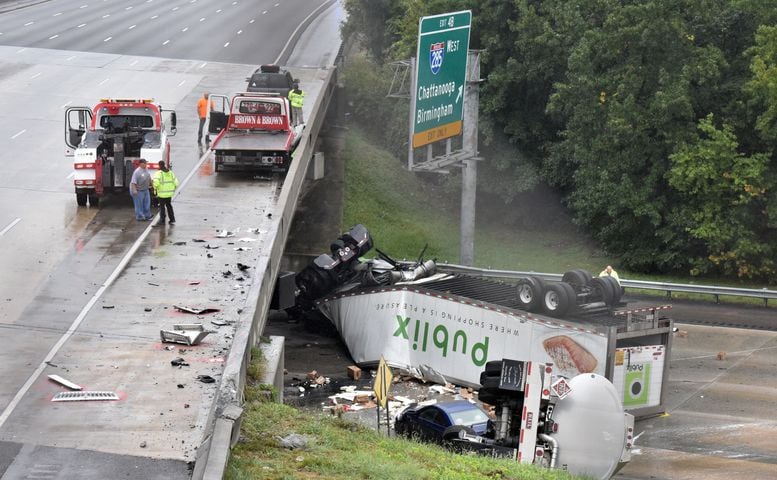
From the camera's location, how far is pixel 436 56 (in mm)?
32375

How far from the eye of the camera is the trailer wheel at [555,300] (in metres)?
22.6

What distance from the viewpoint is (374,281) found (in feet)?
90.4

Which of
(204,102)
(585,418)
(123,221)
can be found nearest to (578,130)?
(204,102)

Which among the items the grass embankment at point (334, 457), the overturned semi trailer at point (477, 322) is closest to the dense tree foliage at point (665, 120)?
the overturned semi trailer at point (477, 322)

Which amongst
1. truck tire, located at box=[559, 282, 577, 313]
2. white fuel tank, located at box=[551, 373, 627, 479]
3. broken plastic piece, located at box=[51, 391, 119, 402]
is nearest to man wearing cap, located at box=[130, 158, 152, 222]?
truck tire, located at box=[559, 282, 577, 313]

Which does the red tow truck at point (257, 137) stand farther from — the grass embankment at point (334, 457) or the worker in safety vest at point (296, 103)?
the grass embankment at point (334, 457)

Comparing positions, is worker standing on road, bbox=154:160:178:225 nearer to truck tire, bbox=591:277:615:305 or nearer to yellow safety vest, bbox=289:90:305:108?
truck tire, bbox=591:277:615:305

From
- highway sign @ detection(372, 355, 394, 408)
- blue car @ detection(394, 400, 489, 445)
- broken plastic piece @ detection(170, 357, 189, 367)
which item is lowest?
blue car @ detection(394, 400, 489, 445)

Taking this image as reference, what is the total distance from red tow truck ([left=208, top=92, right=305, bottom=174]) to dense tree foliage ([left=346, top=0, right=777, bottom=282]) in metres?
13.2

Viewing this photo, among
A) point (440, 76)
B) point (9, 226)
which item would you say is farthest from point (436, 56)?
point (9, 226)

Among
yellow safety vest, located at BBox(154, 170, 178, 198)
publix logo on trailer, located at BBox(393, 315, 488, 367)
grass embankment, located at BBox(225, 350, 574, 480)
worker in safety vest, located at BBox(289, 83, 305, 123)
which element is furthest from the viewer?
worker in safety vest, located at BBox(289, 83, 305, 123)

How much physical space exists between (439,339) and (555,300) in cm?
320

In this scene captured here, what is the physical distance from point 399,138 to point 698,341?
85.9 ft

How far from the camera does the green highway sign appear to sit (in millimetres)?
31969
